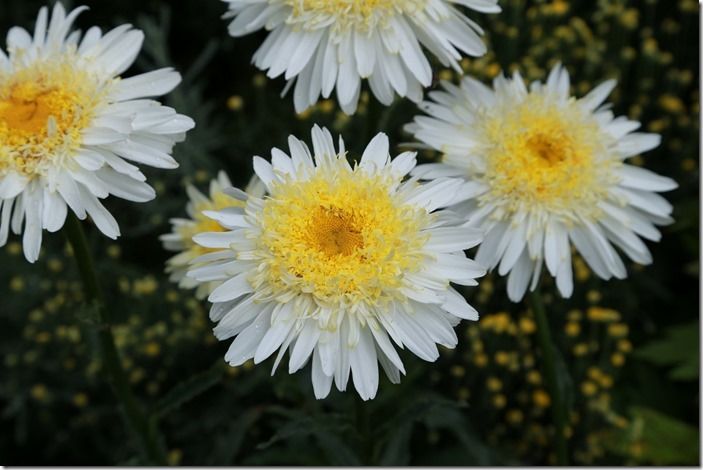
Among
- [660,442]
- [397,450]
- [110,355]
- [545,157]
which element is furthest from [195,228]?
[660,442]

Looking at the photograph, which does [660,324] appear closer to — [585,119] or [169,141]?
[585,119]

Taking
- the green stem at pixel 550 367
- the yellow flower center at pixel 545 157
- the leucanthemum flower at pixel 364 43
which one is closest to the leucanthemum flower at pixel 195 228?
the leucanthemum flower at pixel 364 43

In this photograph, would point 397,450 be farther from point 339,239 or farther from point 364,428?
point 339,239

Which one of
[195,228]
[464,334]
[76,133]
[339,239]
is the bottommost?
[464,334]

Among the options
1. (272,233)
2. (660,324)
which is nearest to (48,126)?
(272,233)

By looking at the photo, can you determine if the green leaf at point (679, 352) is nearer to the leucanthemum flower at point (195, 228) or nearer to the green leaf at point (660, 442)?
the green leaf at point (660, 442)

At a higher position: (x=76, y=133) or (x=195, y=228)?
(x=76, y=133)

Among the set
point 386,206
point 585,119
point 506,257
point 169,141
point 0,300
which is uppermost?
point 0,300
